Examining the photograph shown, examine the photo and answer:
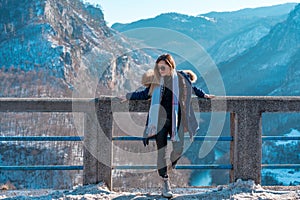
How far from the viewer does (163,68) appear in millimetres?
4699

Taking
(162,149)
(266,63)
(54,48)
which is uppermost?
(266,63)

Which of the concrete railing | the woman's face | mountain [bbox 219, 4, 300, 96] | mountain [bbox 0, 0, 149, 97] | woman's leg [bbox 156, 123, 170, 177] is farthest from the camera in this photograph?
mountain [bbox 219, 4, 300, 96]

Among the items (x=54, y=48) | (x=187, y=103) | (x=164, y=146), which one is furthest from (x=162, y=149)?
(x=54, y=48)

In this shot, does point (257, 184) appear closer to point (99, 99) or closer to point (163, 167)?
point (163, 167)

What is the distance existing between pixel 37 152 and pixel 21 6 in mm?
69061

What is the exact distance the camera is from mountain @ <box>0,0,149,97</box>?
90625 millimetres

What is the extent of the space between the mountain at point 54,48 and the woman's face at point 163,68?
76526mm

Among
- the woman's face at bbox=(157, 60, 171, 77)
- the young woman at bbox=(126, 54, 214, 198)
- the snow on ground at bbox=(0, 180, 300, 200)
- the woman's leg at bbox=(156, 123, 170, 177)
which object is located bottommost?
the snow on ground at bbox=(0, 180, 300, 200)

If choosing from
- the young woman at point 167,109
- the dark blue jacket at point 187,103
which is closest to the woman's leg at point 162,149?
the young woman at point 167,109

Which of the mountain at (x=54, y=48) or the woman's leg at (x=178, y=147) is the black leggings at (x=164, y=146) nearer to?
the woman's leg at (x=178, y=147)

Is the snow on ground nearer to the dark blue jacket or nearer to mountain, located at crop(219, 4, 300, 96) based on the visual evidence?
the dark blue jacket

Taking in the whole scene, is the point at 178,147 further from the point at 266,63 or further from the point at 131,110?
the point at 266,63

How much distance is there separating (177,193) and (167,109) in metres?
1.09

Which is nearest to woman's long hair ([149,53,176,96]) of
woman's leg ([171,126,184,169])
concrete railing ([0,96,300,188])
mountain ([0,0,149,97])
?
concrete railing ([0,96,300,188])
